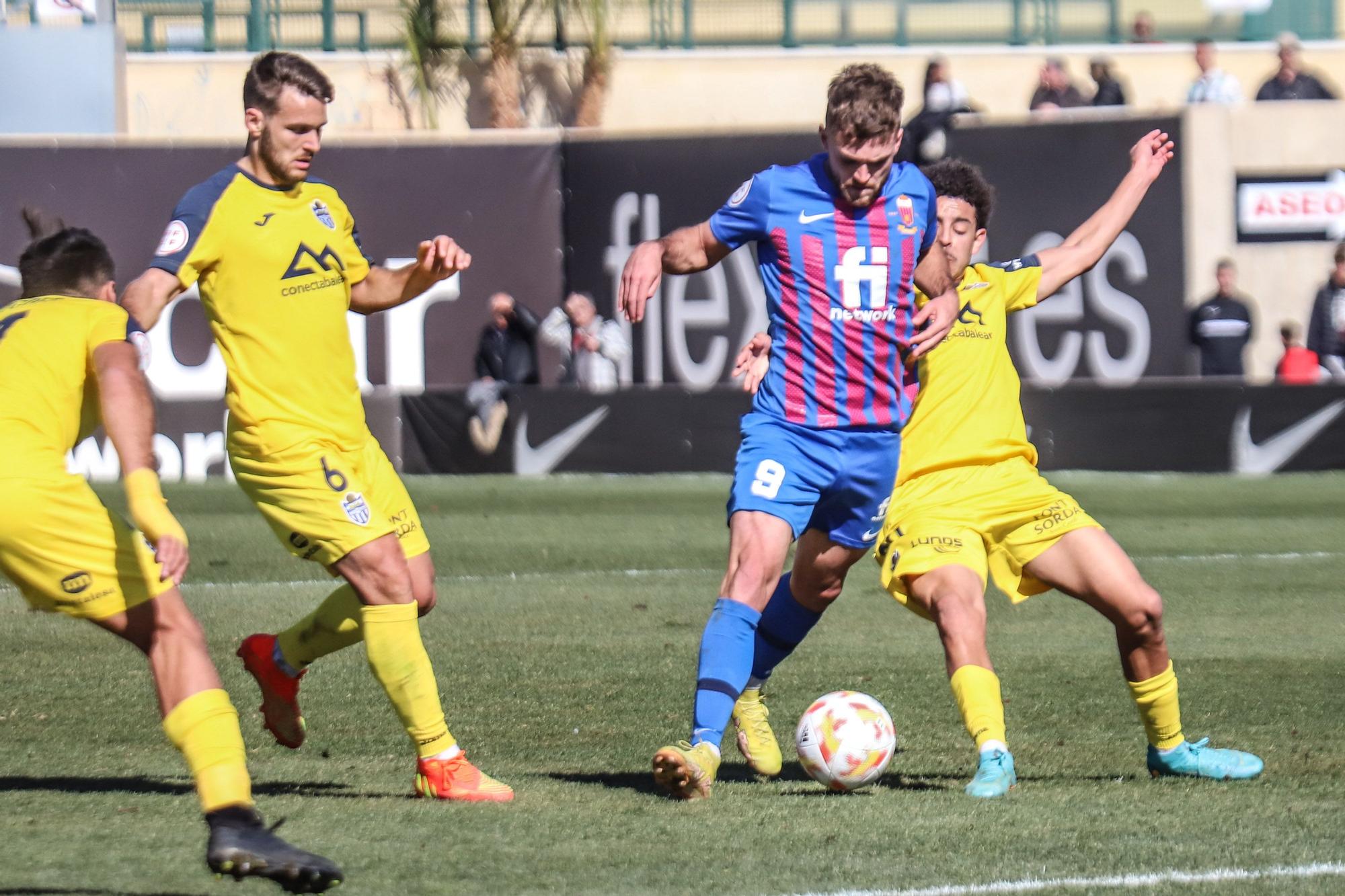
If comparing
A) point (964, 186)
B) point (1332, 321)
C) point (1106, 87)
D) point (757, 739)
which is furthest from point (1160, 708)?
point (1106, 87)

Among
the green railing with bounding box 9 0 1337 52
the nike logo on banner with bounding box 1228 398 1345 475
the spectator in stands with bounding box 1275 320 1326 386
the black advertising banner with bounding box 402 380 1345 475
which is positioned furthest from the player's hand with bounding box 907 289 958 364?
the green railing with bounding box 9 0 1337 52

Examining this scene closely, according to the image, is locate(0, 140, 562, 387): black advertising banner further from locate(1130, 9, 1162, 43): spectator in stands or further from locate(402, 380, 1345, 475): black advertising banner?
locate(1130, 9, 1162, 43): spectator in stands

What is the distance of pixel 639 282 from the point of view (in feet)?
18.5

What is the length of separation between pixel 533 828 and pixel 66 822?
135 cm

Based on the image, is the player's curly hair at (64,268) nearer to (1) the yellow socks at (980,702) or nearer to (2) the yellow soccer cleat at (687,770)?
(2) the yellow soccer cleat at (687,770)

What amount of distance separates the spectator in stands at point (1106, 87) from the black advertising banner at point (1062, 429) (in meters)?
5.01

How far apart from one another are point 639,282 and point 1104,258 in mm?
14977

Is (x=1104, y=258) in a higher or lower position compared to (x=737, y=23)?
lower

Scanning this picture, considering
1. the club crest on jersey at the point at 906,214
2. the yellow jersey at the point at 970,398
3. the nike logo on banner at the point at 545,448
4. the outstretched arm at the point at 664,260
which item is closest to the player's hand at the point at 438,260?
the outstretched arm at the point at 664,260

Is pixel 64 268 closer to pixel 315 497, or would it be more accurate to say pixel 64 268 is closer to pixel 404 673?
pixel 315 497

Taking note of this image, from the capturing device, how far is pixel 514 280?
67.9 feet

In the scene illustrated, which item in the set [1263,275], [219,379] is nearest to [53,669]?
[219,379]

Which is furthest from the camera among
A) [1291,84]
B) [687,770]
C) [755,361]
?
[1291,84]

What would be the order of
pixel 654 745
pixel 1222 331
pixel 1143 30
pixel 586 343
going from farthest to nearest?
pixel 1143 30
pixel 586 343
pixel 1222 331
pixel 654 745
